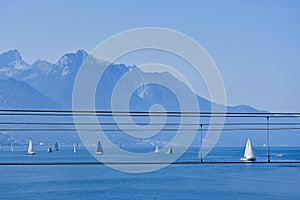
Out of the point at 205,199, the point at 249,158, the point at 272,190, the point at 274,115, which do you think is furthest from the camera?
the point at 249,158

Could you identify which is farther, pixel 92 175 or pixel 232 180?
pixel 92 175

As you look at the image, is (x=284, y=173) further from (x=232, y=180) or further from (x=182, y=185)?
(x=182, y=185)

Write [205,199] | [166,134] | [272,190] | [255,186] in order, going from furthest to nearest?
[166,134]
[255,186]
[272,190]
[205,199]

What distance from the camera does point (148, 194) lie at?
39.8m

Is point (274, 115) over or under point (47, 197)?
over

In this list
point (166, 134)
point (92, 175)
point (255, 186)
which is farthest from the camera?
point (166, 134)

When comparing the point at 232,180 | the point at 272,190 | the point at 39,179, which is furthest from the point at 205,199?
the point at 39,179

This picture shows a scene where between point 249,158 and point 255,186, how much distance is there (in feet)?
74.1

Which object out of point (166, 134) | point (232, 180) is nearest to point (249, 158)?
point (232, 180)

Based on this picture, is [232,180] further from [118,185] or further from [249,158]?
[249,158]

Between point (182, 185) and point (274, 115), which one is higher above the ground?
point (274, 115)

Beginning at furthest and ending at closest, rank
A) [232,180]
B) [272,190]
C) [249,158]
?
[249,158] < [232,180] < [272,190]

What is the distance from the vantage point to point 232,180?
5056cm

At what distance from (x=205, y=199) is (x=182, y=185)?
28.5 ft
